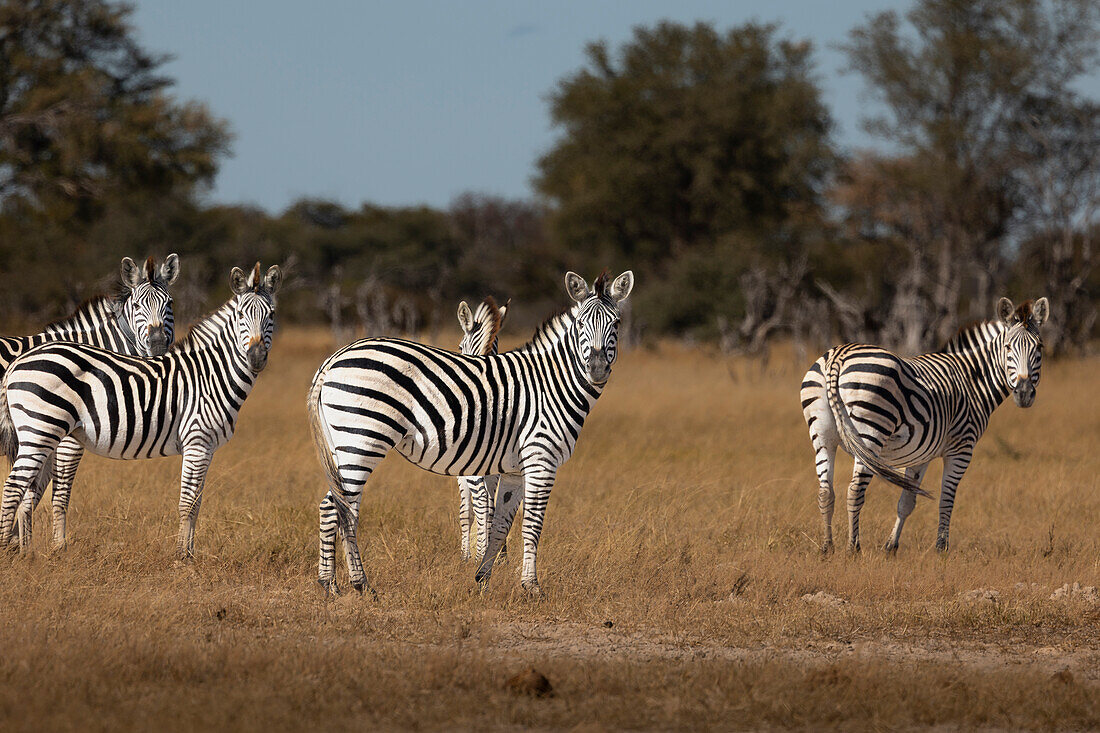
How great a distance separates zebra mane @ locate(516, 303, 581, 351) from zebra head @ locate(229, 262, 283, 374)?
178 centimetres

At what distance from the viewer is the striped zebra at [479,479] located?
23.8 ft

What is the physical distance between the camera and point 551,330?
22.2 ft

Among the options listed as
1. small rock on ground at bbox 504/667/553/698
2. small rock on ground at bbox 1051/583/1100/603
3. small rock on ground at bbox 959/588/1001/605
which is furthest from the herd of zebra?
small rock on ground at bbox 504/667/553/698

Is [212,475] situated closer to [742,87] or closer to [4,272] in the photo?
[4,272]

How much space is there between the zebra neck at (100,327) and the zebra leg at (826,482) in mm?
5209

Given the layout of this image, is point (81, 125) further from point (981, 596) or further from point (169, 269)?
point (981, 596)

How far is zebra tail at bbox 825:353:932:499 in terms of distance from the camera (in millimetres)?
7527

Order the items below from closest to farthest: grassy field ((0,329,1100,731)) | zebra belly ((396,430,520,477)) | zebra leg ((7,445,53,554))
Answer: grassy field ((0,329,1100,731)) < zebra belly ((396,430,520,477)) < zebra leg ((7,445,53,554))

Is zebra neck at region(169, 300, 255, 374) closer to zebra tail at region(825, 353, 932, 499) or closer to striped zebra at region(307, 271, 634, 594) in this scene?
striped zebra at region(307, 271, 634, 594)

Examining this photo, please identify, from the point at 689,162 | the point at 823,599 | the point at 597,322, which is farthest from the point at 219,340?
the point at 689,162

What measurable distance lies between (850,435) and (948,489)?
1066 millimetres

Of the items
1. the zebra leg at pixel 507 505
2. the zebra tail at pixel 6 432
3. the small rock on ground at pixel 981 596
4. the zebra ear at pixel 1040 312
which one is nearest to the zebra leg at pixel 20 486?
the zebra tail at pixel 6 432

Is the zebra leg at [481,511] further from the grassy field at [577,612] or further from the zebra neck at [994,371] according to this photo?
the zebra neck at [994,371]

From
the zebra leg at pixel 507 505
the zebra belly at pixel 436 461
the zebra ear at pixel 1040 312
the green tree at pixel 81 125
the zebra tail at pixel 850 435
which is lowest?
the zebra leg at pixel 507 505
